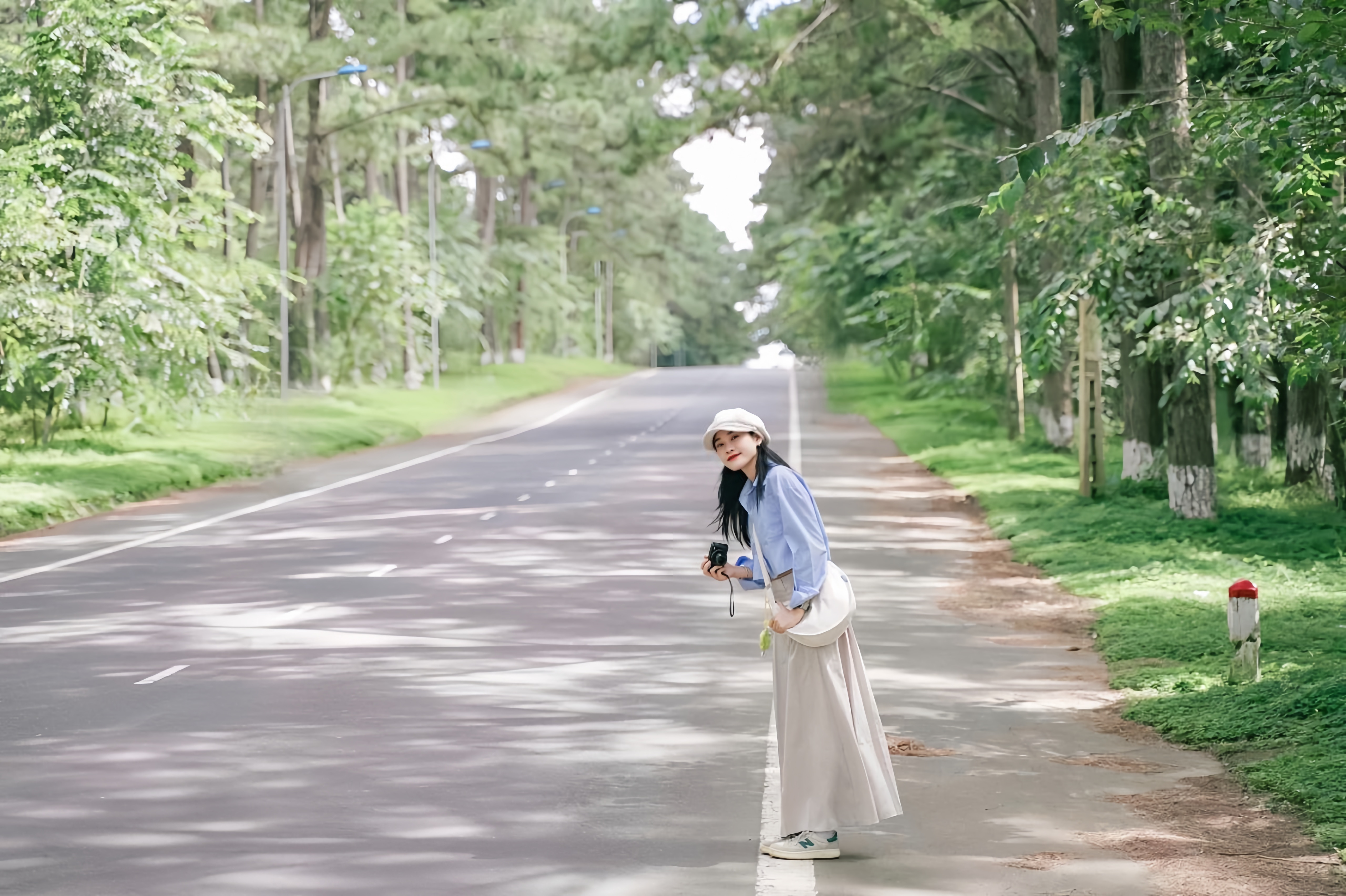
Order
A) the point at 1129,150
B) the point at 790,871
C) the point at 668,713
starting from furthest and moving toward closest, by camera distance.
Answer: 1. the point at 1129,150
2. the point at 668,713
3. the point at 790,871

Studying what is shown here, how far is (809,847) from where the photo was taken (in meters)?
7.63

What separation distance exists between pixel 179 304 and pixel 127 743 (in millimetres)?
19739

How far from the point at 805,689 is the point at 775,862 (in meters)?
0.69

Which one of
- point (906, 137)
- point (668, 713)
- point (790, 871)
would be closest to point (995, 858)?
point (790, 871)

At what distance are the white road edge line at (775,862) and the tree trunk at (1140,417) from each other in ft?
49.7

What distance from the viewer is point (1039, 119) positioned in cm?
3039

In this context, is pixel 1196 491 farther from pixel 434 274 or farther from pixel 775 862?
pixel 434 274

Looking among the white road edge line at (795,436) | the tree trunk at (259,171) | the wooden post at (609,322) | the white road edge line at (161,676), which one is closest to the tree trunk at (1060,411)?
the white road edge line at (795,436)

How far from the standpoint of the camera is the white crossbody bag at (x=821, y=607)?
7.63 metres

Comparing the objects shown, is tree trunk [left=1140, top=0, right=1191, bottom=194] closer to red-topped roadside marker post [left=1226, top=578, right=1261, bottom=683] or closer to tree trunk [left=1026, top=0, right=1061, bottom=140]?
tree trunk [left=1026, top=0, right=1061, bottom=140]

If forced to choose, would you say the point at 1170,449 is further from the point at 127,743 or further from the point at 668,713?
Answer: the point at 127,743

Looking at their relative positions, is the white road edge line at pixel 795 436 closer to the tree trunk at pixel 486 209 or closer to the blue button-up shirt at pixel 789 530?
the blue button-up shirt at pixel 789 530

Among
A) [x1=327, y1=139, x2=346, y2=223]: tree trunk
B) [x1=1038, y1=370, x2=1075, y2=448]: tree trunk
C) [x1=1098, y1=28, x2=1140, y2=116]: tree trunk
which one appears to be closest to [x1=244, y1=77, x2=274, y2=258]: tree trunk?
[x1=327, y1=139, x2=346, y2=223]: tree trunk

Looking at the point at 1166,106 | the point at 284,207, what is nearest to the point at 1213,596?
the point at 1166,106
